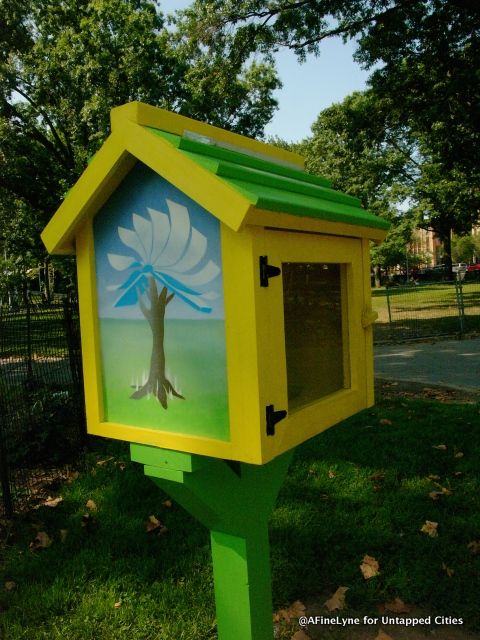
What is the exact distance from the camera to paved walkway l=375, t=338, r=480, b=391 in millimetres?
7359

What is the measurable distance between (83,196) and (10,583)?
93.3 inches

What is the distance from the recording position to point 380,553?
293 centimetres

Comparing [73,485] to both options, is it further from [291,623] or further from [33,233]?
[33,233]

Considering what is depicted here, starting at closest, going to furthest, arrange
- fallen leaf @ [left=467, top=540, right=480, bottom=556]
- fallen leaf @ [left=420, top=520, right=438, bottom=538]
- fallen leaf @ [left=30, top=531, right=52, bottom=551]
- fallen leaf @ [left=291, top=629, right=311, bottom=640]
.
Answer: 1. fallen leaf @ [left=291, top=629, right=311, bottom=640]
2. fallen leaf @ [left=467, top=540, right=480, bottom=556]
3. fallen leaf @ [left=420, top=520, right=438, bottom=538]
4. fallen leaf @ [left=30, top=531, right=52, bottom=551]

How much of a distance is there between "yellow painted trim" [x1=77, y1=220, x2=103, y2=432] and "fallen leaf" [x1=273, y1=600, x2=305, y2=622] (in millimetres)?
1530

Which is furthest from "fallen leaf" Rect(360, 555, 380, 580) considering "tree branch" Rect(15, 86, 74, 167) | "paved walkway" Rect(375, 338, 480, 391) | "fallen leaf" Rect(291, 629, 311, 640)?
"tree branch" Rect(15, 86, 74, 167)

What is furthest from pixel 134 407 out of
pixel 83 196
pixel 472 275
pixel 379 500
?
pixel 472 275

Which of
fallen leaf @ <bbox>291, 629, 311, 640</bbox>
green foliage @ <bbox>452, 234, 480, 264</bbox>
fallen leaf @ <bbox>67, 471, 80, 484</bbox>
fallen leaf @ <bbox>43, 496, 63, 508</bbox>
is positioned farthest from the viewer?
green foliage @ <bbox>452, 234, 480, 264</bbox>

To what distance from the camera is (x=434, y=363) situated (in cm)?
Result: 878

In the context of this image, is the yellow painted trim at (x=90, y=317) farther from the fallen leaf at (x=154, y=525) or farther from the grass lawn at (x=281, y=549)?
the fallen leaf at (x=154, y=525)

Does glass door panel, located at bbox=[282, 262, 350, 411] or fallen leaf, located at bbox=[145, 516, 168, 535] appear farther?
fallen leaf, located at bbox=[145, 516, 168, 535]

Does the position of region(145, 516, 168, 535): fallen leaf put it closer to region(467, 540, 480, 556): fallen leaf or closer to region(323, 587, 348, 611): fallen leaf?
region(323, 587, 348, 611): fallen leaf

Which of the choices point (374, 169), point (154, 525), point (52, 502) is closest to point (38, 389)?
point (52, 502)

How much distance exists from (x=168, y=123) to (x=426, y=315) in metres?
14.6
